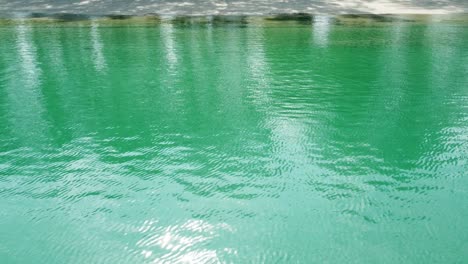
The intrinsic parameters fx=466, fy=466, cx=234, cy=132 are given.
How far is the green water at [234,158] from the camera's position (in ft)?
16.3

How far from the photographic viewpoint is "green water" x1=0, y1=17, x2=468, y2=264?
496cm

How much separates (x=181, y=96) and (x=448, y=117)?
17.6 feet

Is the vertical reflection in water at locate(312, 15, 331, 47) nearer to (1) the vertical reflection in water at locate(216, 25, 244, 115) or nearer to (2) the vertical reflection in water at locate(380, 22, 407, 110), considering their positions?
(2) the vertical reflection in water at locate(380, 22, 407, 110)

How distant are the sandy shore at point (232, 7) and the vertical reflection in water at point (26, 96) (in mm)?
9871

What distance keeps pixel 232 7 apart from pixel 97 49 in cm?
1133

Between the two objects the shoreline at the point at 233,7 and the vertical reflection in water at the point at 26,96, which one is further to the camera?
the shoreline at the point at 233,7

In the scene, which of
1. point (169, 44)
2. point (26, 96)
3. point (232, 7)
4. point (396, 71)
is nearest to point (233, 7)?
point (232, 7)

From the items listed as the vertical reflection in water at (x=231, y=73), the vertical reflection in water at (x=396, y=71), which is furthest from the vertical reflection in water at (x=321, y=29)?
the vertical reflection in water at (x=231, y=73)

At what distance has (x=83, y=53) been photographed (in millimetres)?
14711

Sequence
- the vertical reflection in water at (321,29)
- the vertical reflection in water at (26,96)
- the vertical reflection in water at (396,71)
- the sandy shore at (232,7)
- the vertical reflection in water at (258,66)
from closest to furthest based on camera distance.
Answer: the vertical reflection in water at (26,96)
the vertical reflection in water at (396,71)
the vertical reflection in water at (258,66)
the vertical reflection in water at (321,29)
the sandy shore at (232,7)

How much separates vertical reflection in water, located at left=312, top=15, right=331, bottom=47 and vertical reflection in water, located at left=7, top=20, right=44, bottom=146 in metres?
9.26

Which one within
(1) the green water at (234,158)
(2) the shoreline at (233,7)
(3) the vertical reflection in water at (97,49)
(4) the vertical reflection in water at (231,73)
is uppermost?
(2) the shoreline at (233,7)

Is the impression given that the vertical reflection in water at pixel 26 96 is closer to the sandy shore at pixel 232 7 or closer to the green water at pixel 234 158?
the green water at pixel 234 158

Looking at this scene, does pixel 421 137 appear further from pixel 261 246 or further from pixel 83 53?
pixel 83 53
